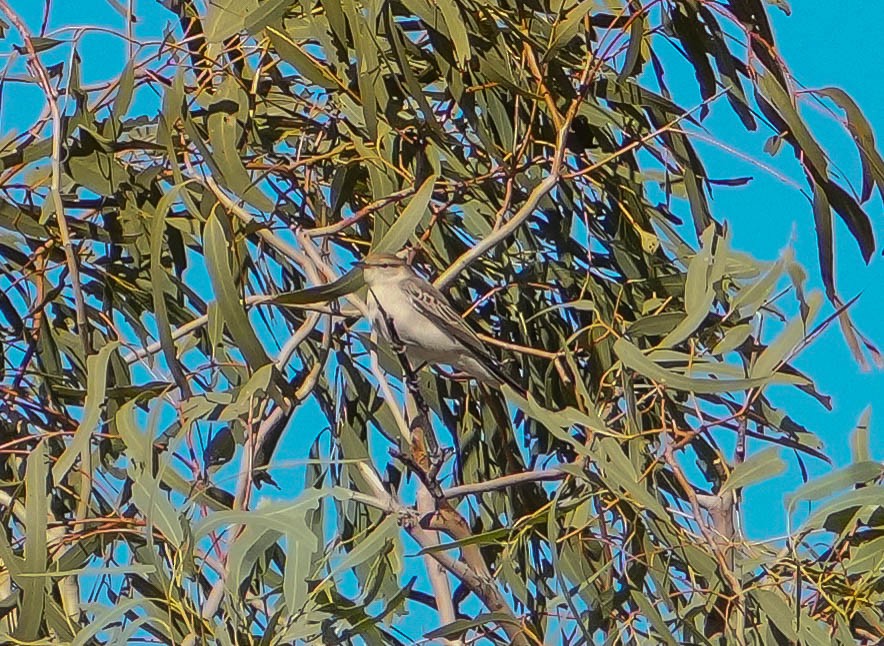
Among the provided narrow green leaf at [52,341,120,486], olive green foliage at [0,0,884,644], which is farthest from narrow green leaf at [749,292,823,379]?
narrow green leaf at [52,341,120,486]

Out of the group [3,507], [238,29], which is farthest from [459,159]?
[3,507]

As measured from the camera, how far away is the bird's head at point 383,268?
226 centimetres

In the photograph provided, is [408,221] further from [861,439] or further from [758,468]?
[861,439]

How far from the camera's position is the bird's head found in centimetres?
226

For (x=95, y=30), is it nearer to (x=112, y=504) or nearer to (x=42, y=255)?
(x=42, y=255)

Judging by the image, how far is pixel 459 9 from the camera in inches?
92.2

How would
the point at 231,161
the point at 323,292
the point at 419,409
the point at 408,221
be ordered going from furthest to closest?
the point at 419,409
the point at 231,161
the point at 408,221
the point at 323,292

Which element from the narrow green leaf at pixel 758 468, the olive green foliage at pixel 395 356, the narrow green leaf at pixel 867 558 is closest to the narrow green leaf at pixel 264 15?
the olive green foliage at pixel 395 356

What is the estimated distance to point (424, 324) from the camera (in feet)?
8.95

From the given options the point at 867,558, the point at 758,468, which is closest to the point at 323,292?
the point at 758,468

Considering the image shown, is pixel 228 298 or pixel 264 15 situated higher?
pixel 264 15

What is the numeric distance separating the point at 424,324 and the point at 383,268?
31 centimetres

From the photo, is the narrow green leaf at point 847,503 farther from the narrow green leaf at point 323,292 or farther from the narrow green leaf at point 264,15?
the narrow green leaf at point 264,15

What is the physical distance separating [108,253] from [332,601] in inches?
32.9
